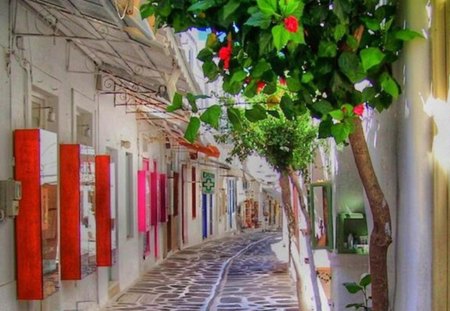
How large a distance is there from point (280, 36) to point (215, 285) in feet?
43.3

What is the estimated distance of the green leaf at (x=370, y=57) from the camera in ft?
7.81

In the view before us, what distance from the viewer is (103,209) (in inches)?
420

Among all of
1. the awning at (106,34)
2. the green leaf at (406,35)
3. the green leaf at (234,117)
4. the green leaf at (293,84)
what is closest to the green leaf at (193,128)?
the green leaf at (234,117)

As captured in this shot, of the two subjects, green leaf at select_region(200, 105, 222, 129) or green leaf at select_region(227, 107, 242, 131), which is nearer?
green leaf at select_region(200, 105, 222, 129)

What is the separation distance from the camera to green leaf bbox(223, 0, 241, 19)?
7.68 ft

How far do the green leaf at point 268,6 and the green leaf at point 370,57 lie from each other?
16.2 inches

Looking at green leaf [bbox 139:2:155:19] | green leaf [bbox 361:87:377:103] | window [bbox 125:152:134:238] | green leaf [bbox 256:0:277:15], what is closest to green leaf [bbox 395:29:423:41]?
green leaf [bbox 361:87:377:103]

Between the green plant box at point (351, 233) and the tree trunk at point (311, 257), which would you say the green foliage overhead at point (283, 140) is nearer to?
the tree trunk at point (311, 257)

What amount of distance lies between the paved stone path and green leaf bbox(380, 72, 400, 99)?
9691mm

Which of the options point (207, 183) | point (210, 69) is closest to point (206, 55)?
point (210, 69)

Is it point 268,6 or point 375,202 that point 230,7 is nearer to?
point 268,6

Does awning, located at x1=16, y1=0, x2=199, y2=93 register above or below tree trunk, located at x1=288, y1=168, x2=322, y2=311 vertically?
above

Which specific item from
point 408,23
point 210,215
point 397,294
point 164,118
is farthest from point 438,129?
point 210,215

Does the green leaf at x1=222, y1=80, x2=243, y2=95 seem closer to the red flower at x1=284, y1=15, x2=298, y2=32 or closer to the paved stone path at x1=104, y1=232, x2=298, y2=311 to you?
the red flower at x1=284, y1=15, x2=298, y2=32
